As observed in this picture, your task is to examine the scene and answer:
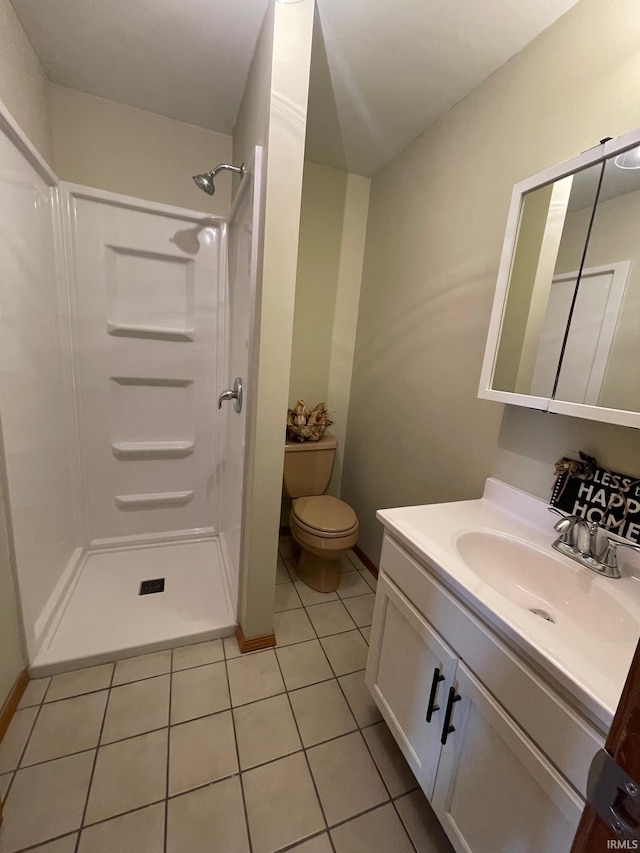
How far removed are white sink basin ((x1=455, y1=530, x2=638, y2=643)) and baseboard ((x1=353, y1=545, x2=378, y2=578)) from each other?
44.5 inches

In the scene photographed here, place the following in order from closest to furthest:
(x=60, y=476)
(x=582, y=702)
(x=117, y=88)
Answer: (x=582, y=702)
(x=117, y=88)
(x=60, y=476)

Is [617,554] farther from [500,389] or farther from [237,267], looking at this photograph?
[237,267]

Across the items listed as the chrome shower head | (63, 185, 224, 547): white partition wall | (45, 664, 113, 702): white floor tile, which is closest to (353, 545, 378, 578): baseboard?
(63, 185, 224, 547): white partition wall

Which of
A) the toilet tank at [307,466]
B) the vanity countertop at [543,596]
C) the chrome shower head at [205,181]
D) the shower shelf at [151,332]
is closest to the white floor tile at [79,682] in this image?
the toilet tank at [307,466]

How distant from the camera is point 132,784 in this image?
1013 mm

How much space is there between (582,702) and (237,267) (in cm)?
191

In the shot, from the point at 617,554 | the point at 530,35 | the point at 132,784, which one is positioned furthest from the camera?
the point at 530,35

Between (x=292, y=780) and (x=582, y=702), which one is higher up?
(x=582, y=702)

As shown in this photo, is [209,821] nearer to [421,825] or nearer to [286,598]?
[421,825]

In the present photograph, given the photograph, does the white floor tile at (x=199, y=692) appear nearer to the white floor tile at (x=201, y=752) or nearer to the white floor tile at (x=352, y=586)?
the white floor tile at (x=201, y=752)

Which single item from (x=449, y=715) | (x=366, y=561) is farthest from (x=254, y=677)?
(x=366, y=561)

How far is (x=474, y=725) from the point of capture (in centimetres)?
77

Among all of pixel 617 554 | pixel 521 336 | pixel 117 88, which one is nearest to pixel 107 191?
pixel 117 88

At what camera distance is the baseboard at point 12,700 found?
3.65ft
